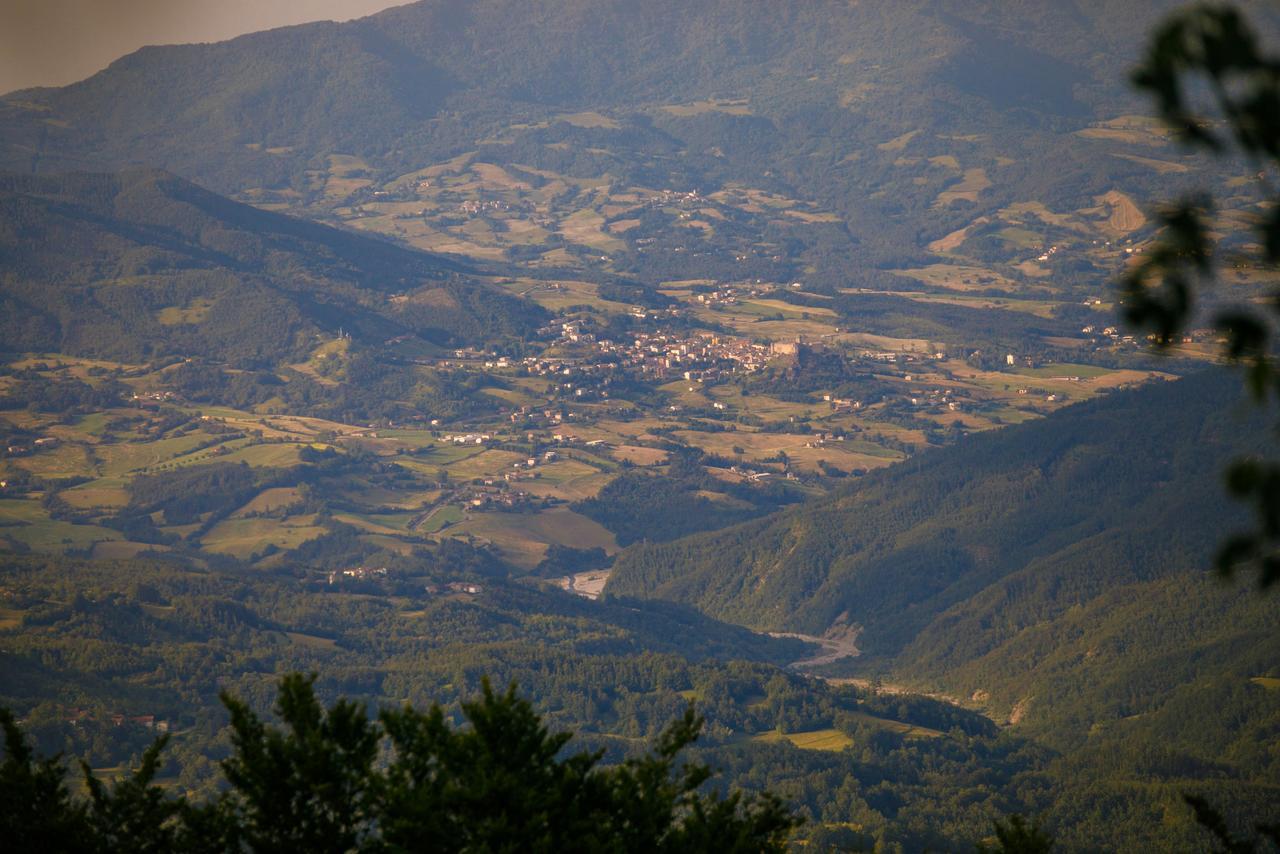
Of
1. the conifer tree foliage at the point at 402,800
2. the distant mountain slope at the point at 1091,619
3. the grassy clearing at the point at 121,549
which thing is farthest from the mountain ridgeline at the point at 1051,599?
the conifer tree foliage at the point at 402,800

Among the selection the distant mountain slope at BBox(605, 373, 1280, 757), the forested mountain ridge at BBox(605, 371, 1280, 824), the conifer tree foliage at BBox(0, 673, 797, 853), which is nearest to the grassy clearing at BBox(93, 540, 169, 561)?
the forested mountain ridge at BBox(605, 371, 1280, 824)

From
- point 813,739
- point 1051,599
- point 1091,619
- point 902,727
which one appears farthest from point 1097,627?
point 813,739

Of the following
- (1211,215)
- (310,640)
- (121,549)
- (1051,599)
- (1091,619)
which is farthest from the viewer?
(121,549)

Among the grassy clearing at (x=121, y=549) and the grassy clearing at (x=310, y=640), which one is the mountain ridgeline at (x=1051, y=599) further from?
the grassy clearing at (x=121, y=549)

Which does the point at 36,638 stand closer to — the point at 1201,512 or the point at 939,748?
the point at 939,748

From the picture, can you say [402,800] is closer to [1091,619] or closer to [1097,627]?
[1097,627]

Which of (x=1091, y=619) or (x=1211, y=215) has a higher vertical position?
(x=1211, y=215)

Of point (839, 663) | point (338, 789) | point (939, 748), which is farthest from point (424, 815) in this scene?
point (839, 663)

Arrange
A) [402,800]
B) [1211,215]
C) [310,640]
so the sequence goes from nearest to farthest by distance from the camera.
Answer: [1211,215], [402,800], [310,640]
